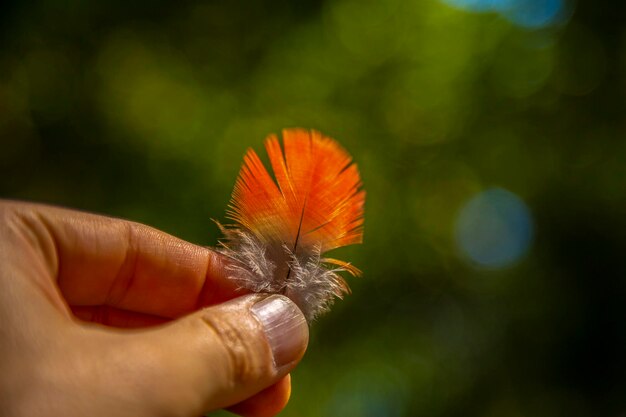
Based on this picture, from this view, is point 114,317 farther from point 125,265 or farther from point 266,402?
point 266,402

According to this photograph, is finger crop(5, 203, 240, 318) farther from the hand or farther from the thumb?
the thumb

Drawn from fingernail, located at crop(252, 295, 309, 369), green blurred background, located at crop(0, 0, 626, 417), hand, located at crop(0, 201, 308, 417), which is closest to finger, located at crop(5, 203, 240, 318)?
hand, located at crop(0, 201, 308, 417)

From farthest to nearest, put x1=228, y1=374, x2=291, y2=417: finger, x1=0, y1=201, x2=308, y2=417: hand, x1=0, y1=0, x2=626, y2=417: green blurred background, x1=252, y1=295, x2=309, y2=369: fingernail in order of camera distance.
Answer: x1=0, y1=0, x2=626, y2=417: green blurred background < x1=228, y1=374, x2=291, y2=417: finger < x1=252, y1=295, x2=309, y2=369: fingernail < x1=0, y1=201, x2=308, y2=417: hand

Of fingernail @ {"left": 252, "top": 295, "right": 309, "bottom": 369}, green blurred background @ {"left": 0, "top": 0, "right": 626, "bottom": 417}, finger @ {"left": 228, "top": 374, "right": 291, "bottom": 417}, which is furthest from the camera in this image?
green blurred background @ {"left": 0, "top": 0, "right": 626, "bottom": 417}

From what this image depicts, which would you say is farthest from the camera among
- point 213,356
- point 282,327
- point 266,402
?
point 266,402

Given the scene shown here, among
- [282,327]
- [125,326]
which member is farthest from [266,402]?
[125,326]

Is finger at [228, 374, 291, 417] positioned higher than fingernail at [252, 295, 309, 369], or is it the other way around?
fingernail at [252, 295, 309, 369]

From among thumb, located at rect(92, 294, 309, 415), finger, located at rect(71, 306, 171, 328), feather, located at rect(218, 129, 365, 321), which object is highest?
feather, located at rect(218, 129, 365, 321)

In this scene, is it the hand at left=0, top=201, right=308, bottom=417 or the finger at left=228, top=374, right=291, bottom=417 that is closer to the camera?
the hand at left=0, top=201, right=308, bottom=417
